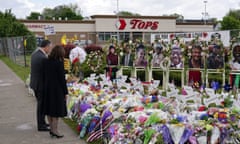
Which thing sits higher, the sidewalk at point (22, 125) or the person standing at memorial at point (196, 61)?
the person standing at memorial at point (196, 61)

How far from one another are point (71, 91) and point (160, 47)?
15.0 feet

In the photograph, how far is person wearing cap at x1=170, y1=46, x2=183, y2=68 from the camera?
11.0 metres

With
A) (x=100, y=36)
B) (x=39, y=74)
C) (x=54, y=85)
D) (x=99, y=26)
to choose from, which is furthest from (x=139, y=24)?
(x=54, y=85)

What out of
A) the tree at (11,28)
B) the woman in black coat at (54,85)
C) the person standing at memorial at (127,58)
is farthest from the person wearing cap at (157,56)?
the tree at (11,28)

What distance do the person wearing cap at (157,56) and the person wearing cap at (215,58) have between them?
170 cm

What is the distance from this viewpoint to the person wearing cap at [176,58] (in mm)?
11039

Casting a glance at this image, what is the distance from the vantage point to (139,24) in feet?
166

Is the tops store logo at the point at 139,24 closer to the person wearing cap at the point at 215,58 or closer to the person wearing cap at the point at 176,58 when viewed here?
the person wearing cap at the point at 176,58

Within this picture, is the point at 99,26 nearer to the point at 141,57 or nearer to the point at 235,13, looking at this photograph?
the point at 141,57

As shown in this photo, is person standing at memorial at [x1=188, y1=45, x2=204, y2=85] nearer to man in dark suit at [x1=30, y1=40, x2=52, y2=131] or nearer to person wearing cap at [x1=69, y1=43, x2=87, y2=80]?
person wearing cap at [x1=69, y1=43, x2=87, y2=80]

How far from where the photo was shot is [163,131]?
441 cm

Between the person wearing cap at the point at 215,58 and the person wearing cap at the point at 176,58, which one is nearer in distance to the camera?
the person wearing cap at the point at 215,58

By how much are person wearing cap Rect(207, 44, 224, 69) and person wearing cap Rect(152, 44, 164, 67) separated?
170 centimetres

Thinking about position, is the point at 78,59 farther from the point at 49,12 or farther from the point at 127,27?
the point at 49,12
